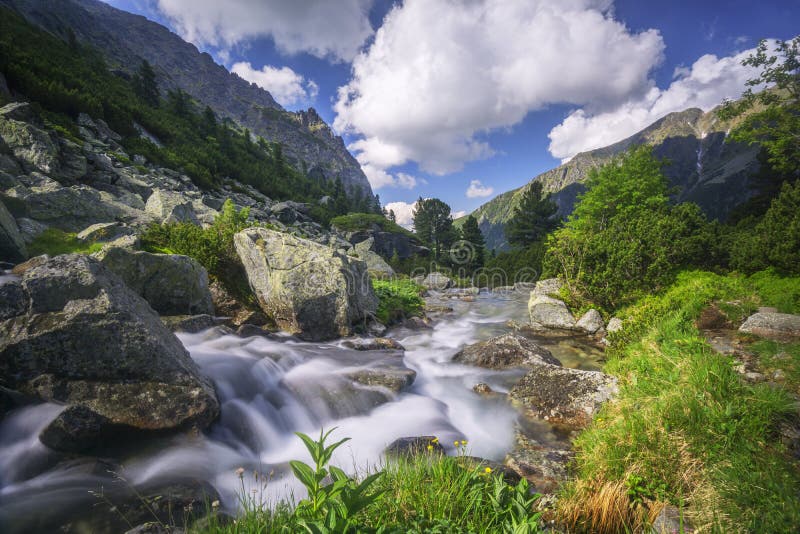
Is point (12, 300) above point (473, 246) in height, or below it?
below

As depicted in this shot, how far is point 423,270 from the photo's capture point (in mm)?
48000

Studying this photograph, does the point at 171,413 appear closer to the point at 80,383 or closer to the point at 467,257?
the point at 80,383

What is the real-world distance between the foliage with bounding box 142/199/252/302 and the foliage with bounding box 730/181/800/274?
56.3 feet

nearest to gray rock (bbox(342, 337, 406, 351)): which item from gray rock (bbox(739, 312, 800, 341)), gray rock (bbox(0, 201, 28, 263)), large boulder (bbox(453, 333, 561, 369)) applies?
large boulder (bbox(453, 333, 561, 369))

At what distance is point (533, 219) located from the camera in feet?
165

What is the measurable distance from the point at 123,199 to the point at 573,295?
68.9ft

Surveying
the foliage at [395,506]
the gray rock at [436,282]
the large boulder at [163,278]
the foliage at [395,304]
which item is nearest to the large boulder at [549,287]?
the foliage at [395,304]

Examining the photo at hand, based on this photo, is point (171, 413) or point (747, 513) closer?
point (747, 513)

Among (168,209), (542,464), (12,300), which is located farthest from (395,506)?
(168,209)

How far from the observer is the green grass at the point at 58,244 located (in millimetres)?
8469

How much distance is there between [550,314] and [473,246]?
41280 millimetres

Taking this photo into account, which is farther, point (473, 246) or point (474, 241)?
point (474, 241)

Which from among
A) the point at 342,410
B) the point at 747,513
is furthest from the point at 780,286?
the point at 342,410

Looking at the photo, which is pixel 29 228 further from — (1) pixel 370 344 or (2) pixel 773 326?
(2) pixel 773 326
